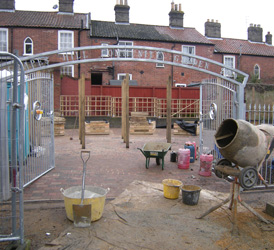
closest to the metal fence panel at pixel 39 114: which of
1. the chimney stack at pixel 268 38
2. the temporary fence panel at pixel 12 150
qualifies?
the temporary fence panel at pixel 12 150

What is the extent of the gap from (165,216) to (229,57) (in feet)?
92.2

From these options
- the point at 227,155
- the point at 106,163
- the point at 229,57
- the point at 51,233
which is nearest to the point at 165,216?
the point at 227,155

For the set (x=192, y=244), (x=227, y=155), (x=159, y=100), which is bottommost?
(x=192, y=244)

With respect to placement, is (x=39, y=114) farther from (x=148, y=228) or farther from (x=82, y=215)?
(x=148, y=228)

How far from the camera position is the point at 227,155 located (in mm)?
4137

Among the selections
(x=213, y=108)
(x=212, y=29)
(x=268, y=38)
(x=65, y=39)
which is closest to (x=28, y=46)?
(x=65, y=39)

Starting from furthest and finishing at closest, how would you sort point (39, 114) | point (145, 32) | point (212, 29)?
point (212, 29)
point (145, 32)
point (39, 114)

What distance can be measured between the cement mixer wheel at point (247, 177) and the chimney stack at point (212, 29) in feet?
96.6

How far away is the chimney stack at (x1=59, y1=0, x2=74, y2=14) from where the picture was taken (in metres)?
25.7

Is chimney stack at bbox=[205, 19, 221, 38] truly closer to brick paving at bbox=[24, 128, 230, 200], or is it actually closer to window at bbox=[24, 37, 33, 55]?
window at bbox=[24, 37, 33, 55]

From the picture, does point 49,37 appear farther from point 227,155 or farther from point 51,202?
point 227,155


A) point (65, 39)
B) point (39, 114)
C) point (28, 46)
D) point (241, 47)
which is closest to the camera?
point (39, 114)

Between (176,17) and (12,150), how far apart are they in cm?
2820

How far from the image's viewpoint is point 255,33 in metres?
32.6
